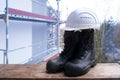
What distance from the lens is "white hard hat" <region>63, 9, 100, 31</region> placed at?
0.43 metres

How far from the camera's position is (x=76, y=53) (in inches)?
17.9

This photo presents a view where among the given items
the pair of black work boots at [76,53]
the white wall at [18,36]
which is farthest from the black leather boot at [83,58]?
the white wall at [18,36]

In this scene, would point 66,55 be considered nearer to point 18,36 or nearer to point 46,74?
point 46,74

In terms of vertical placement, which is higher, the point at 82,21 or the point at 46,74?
the point at 82,21

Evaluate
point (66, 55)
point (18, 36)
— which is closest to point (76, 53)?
point (66, 55)

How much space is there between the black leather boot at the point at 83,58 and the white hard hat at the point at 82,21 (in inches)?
0.7

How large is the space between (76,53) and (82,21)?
76 millimetres

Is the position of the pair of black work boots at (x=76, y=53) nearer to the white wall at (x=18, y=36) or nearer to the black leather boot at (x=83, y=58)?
the black leather boot at (x=83, y=58)

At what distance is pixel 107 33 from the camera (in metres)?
1.04

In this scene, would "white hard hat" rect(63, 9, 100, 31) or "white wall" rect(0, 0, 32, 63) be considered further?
"white wall" rect(0, 0, 32, 63)

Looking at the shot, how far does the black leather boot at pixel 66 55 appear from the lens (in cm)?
43

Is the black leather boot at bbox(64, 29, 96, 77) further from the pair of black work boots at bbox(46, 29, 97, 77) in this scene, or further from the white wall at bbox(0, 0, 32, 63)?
the white wall at bbox(0, 0, 32, 63)

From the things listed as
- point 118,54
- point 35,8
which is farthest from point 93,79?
point 35,8

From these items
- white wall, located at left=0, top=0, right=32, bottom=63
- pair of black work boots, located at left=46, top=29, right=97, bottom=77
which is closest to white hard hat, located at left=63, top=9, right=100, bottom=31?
pair of black work boots, located at left=46, top=29, right=97, bottom=77
